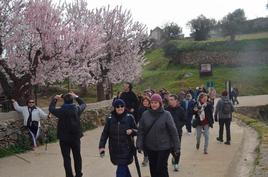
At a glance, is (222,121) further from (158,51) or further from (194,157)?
(158,51)

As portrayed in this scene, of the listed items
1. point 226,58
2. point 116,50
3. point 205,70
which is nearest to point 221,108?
point 116,50

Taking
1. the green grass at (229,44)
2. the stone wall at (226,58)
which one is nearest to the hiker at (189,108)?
the stone wall at (226,58)

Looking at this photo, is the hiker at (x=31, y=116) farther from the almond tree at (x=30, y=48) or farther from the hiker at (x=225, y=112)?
the hiker at (x=225, y=112)

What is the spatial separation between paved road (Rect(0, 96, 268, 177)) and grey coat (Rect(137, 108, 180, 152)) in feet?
7.30

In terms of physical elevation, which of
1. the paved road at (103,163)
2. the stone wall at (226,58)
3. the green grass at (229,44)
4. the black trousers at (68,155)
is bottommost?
the paved road at (103,163)

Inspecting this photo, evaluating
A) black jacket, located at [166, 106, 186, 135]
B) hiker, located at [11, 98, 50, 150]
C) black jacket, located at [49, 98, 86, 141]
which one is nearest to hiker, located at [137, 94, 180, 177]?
black jacket, located at [49, 98, 86, 141]

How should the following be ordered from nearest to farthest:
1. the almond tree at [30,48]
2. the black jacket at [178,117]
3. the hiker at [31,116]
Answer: the black jacket at [178,117]
the hiker at [31,116]
the almond tree at [30,48]

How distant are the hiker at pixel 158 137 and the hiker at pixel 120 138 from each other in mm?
202

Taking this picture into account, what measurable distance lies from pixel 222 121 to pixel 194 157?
3290 mm

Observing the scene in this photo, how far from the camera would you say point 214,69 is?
65312 mm

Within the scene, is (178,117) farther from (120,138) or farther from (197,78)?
(197,78)

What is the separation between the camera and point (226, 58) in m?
68.4

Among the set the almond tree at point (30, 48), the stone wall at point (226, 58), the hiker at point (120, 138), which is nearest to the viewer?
the hiker at point (120, 138)

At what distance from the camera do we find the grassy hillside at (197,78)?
2168 inches
